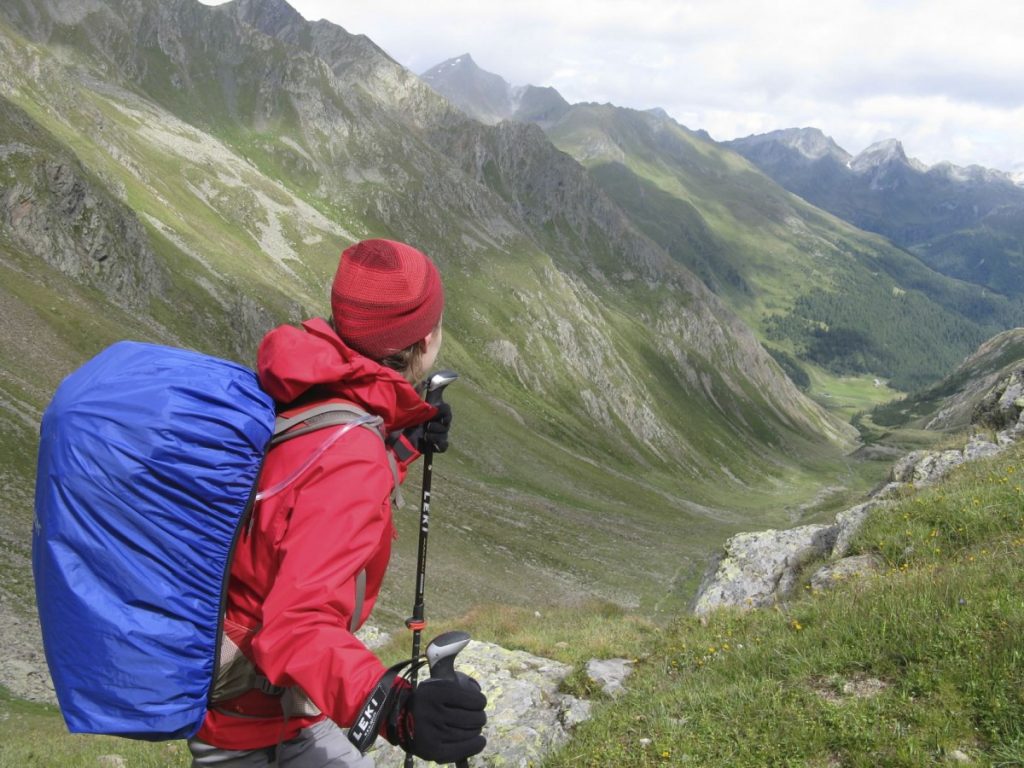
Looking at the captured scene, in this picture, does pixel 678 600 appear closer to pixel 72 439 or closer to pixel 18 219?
pixel 72 439

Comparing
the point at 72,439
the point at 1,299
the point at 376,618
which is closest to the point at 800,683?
the point at 72,439

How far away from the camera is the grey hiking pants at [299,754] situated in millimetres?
4215

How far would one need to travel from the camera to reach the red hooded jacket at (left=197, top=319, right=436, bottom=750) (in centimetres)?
322

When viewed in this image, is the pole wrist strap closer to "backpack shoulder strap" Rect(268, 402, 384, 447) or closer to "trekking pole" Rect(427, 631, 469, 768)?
"trekking pole" Rect(427, 631, 469, 768)

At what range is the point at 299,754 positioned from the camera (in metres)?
4.44

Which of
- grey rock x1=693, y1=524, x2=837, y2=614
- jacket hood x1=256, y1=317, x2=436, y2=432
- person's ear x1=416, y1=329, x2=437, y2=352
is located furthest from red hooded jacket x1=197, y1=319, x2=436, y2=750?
grey rock x1=693, y1=524, x2=837, y2=614

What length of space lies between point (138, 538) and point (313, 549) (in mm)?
913

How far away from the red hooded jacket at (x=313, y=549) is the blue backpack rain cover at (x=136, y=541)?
0.23 meters

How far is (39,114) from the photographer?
74312 mm

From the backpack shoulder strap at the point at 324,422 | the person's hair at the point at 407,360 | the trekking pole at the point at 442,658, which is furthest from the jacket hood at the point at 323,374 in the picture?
the trekking pole at the point at 442,658

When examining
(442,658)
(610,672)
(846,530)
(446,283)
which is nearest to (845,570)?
(846,530)

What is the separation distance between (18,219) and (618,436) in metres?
84.5

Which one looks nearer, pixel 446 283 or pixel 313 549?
pixel 313 549

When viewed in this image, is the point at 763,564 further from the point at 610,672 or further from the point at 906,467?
the point at 610,672
